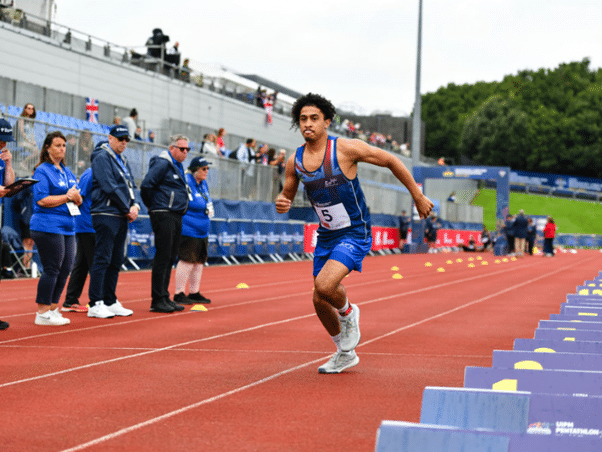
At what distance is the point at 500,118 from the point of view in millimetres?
94250

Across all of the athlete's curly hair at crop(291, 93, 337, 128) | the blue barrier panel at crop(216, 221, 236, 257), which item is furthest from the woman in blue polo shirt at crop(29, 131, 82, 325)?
the blue barrier panel at crop(216, 221, 236, 257)

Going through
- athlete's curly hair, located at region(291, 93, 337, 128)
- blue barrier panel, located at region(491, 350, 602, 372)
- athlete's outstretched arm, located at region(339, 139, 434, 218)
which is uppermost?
athlete's curly hair, located at region(291, 93, 337, 128)

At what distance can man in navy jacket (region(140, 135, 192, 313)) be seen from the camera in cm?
1092

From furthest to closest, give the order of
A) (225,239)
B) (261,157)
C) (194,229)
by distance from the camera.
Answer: (261,157)
(225,239)
(194,229)

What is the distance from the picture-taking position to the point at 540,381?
14.5ft

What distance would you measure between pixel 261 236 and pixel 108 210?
1620cm

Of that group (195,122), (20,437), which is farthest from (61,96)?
(20,437)

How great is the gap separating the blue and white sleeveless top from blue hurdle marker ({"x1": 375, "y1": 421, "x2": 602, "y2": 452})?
3.21 m

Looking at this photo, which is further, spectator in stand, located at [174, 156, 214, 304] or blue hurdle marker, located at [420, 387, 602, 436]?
spectator in stand, located at [174, 156, 214, 304]

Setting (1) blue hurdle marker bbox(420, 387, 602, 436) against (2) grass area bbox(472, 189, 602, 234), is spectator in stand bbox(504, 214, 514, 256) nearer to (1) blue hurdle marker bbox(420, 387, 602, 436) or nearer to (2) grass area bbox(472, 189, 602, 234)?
(2) grass area bbox(472, 189, 602, 234)

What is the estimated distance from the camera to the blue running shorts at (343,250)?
6453mm

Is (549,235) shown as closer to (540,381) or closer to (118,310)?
(118,310)

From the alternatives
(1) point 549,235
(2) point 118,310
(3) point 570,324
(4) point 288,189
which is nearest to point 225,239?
(2) point 118,310

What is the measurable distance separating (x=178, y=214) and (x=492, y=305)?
507 cm
